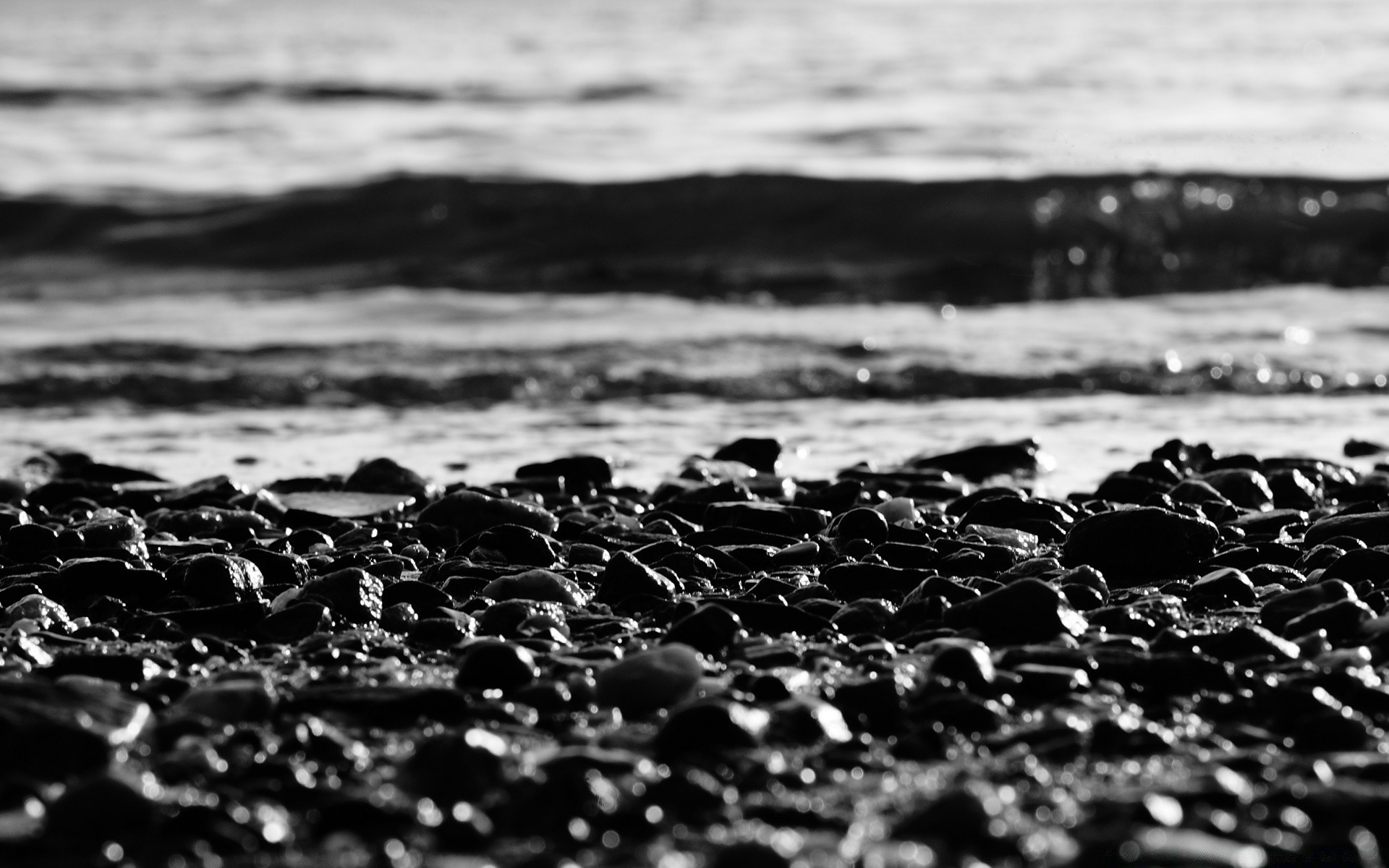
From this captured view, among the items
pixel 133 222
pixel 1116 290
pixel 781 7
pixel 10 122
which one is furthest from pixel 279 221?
pixel 781 7

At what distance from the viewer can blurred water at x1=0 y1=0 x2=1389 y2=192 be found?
12.9m

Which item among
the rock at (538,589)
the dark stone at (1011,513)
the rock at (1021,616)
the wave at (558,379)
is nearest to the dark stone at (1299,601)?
the rock at (1021,616)

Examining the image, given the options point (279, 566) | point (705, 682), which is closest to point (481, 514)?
point (279, 566)

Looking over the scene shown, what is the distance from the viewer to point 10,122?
17.1 m

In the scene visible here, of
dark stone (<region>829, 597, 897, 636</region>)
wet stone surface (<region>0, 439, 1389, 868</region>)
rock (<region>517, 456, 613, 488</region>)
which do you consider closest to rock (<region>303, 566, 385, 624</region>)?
wet stone surface (<region>0, 439, 1389, 868</region>)

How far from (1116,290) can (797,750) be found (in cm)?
726

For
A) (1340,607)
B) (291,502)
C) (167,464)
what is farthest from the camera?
(167,464)

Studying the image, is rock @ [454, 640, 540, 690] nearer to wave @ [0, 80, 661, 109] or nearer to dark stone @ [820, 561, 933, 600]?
dark stone @ [820, 561, 933, 600]

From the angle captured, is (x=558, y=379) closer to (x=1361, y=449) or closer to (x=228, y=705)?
(x=1361, y=449)

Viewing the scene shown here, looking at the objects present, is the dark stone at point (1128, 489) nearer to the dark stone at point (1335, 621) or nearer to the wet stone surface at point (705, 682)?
the wet stone surface at point (705, 682)

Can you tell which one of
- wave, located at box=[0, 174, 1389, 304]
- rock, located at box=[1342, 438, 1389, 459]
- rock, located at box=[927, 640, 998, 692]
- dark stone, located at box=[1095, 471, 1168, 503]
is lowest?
rock, located at box=[1342, 438, 1389, 459]

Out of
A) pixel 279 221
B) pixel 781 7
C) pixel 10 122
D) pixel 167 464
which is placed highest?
pixel 781 7

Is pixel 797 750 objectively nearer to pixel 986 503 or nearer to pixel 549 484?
pixel 986 503

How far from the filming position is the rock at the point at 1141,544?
320 cm
